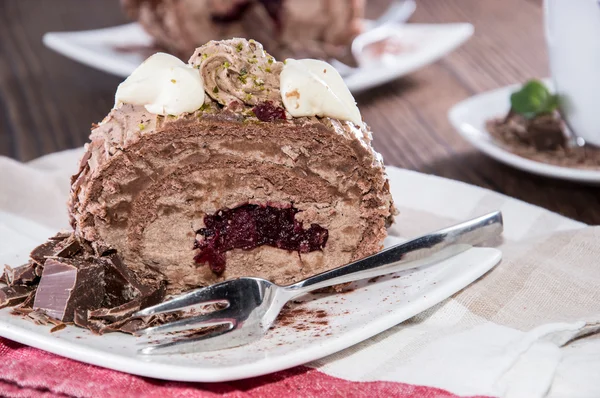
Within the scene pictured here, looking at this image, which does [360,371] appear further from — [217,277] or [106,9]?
[106,9]

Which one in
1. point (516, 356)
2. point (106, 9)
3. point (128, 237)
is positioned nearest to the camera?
point (516, 356)

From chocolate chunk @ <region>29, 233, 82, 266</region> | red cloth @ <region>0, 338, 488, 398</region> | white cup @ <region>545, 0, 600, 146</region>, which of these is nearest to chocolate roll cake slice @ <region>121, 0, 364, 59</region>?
white cup @ <region>545, 0, 600, 146</region>

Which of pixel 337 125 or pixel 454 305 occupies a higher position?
pixel 337 125

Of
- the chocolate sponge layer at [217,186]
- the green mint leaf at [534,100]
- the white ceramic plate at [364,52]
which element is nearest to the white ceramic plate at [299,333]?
the chocolate sponge layer at [217,186]

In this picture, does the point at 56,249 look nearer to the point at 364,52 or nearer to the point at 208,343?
the point at 208,343

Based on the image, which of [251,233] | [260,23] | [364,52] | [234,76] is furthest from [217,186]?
[364,52]

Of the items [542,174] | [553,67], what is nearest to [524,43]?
[553,67]

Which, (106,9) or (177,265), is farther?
(106,9)
